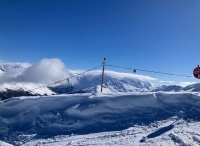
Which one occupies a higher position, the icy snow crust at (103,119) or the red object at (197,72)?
the red object at (197,72)

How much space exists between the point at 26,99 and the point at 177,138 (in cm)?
823

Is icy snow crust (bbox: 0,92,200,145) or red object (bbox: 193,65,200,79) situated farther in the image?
red object (bbox: 193,65,200,79)

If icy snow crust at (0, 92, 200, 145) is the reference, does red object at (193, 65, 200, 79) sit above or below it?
above

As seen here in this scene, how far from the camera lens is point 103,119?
8.46 metres

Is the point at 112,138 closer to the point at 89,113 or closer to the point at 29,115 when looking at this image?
the point at 89,113

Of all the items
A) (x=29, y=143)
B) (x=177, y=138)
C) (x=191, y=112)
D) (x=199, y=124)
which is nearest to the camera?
(x=177, y=138)

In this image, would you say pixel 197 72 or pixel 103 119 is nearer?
pixel 103 119

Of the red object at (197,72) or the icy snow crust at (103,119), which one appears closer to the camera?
the icy snow crust at (103,119)

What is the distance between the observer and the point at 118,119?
8406 mm

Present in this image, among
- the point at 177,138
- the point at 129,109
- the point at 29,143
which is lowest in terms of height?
the point at 29,143

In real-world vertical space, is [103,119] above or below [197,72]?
below

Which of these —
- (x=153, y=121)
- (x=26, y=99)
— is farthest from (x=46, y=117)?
(x=153, y=121)

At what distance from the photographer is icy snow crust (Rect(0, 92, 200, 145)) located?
6.80 meters

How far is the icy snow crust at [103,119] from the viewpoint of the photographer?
6.80m
